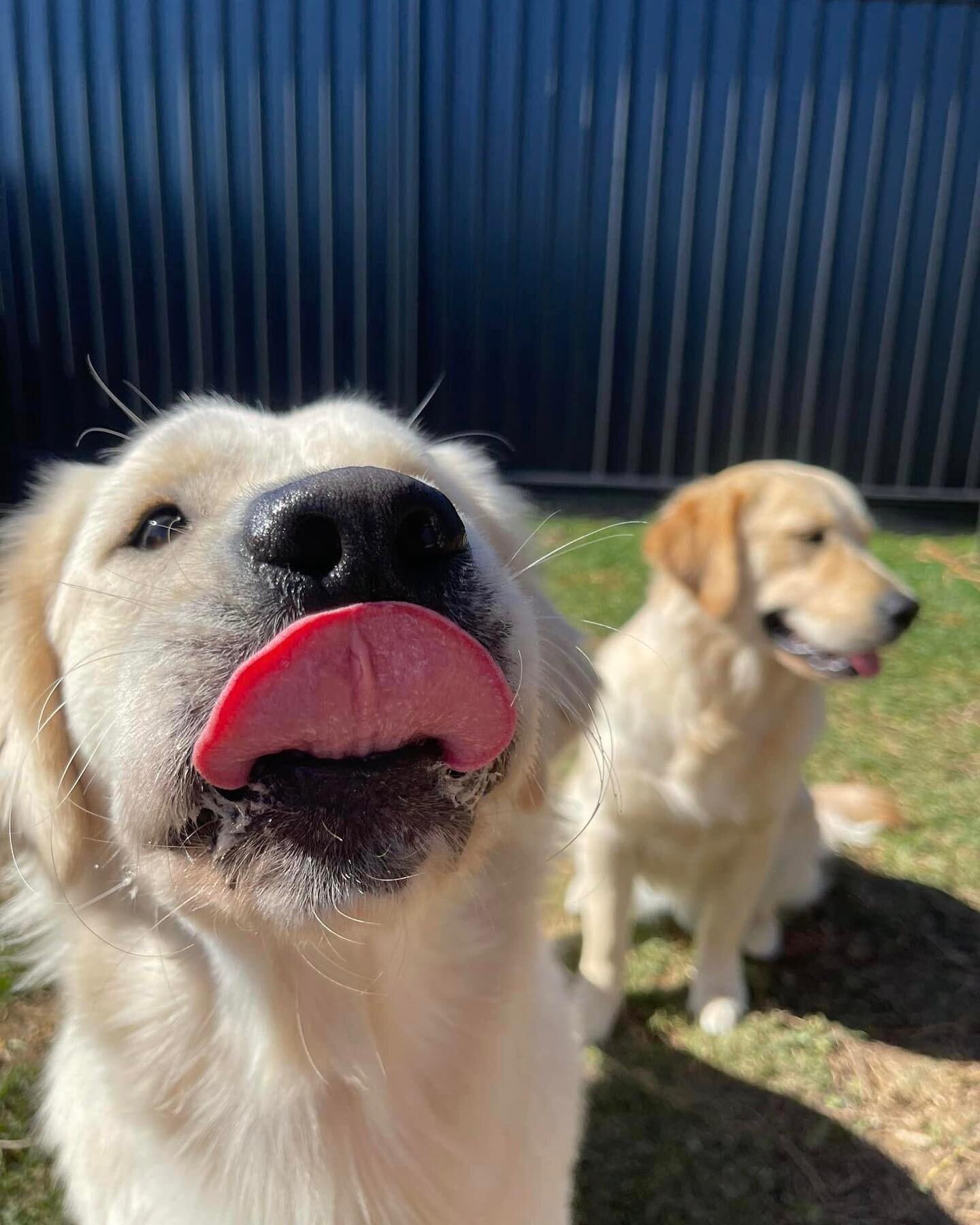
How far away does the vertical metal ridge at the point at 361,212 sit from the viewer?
17.6ft

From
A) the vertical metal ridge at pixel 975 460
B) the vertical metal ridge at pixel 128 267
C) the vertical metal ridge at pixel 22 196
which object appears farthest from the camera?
the vertical metal ridge at pixel 975 460

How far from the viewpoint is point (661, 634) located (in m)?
2.29

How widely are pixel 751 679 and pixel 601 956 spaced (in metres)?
0.78

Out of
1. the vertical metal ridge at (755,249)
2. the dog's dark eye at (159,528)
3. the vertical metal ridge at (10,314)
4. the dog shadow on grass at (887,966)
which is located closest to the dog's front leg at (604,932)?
the dog shadow on grass at (887,966)

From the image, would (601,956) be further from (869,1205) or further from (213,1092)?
(213,1092)

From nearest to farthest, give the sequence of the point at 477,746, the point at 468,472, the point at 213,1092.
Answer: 1. the point at 477,746
2. the point at 213,1092
3. the point at 468,472

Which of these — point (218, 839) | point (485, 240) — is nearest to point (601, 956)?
point (218, 839)

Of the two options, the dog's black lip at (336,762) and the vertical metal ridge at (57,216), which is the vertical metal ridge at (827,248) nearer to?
the vertical metal ridge at (57,216)

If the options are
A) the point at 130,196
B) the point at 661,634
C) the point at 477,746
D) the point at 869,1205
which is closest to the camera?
the point at 477,746

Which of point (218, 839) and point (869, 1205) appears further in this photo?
point (869, 1205)

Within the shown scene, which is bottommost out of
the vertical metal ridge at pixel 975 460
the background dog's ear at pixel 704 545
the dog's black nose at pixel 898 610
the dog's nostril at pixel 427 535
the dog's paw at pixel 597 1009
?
the dog's paw at pixel 597 1009

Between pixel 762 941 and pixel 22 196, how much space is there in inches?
232

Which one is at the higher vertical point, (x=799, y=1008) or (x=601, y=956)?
(x=601, y=956)

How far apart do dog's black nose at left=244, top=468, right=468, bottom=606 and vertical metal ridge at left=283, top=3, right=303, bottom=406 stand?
539 cm
